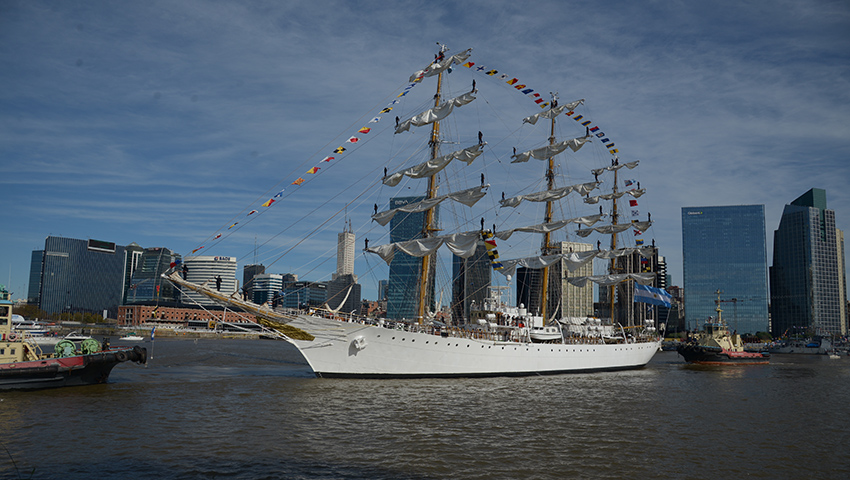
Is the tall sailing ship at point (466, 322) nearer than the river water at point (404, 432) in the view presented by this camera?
No

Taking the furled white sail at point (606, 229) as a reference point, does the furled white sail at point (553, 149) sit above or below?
above

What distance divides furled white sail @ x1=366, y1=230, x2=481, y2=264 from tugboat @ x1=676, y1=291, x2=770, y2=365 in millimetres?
38283

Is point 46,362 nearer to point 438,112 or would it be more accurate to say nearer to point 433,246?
point 433,246

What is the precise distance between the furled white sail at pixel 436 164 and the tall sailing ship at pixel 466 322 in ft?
0.26

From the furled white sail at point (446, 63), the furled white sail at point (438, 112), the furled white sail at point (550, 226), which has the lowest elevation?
the furled white sail at point (550, 226)

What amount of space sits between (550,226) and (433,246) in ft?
58.0

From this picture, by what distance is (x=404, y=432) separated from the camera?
21406 millimetres

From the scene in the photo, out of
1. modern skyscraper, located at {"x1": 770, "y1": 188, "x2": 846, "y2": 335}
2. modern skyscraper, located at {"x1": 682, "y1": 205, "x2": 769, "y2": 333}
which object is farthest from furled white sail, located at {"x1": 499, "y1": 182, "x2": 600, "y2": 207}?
modern skyscraper, located at {"x1": 770, "y1": 188, "x2": 846, "y2": 335}

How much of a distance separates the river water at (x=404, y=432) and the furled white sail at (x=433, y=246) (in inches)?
445

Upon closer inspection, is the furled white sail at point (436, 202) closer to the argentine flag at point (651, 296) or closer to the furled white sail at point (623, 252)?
the furled white sail at point (623, 252)

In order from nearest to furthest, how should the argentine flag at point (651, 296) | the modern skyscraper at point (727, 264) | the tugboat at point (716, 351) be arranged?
the argentine flag at point (651, 296), the tugboat at point (716, 351), the modern skyscraper at point (727, 264)

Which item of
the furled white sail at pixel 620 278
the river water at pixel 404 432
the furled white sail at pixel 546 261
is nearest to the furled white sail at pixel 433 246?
the river water at pixel 404 432

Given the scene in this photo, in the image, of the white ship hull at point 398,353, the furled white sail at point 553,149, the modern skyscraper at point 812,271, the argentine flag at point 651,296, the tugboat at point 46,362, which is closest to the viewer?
the tugboat at point 46,362

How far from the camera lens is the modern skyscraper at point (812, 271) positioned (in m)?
190
